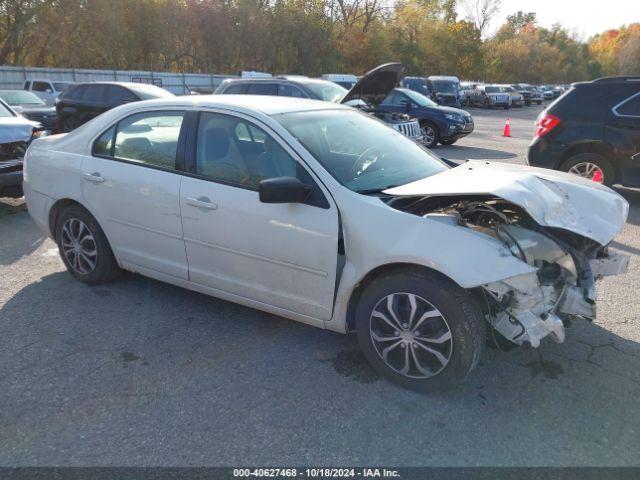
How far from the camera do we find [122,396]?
9.77ft

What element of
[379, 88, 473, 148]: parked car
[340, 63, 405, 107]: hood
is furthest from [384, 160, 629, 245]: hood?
[379, 88, 473, 148]: parked car

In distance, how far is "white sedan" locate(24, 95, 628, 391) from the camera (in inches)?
111

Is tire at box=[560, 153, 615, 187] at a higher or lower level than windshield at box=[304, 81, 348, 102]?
lower

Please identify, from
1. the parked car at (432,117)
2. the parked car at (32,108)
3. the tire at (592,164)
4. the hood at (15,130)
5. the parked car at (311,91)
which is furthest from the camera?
the parked car at (32,108)

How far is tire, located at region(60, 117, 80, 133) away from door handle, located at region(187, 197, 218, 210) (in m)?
11.7

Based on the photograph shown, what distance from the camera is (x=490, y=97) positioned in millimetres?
37938

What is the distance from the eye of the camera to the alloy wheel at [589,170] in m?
7.56

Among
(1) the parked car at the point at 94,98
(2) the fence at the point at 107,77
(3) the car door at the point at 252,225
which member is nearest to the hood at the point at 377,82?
(3) the car door at the point at 252,225

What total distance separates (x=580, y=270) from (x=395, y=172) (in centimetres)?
132

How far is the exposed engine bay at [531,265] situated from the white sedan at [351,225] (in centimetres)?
1

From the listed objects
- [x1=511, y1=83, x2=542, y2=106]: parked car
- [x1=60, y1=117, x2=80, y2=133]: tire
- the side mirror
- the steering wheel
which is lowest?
[x1=511, y1=83, x2=542, y2=106]: parked car

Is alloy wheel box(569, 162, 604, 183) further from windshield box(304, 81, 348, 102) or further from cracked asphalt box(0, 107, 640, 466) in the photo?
windshield box(304, 81, 348, 102)

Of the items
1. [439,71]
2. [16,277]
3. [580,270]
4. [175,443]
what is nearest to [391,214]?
[580,270]

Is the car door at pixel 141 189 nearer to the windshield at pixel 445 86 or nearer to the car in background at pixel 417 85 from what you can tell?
the car in background at pixel 417 85
